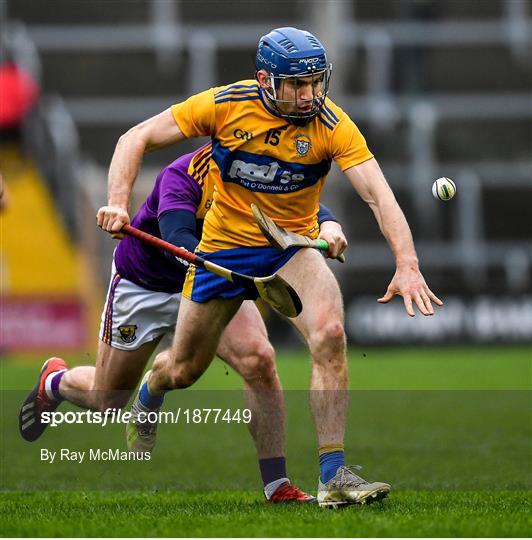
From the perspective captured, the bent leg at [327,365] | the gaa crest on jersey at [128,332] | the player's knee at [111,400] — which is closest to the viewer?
the bent leg at [327,365]

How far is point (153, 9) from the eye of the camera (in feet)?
67.9

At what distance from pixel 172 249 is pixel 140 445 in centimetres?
160

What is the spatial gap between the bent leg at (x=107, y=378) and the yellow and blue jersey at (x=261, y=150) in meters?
1.11

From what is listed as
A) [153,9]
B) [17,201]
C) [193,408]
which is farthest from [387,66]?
[193,408]

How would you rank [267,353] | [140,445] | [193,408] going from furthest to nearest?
[193,408] < [140,445] < [267,353]

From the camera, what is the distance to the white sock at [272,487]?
638 centimetres

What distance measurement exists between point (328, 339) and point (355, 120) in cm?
1333

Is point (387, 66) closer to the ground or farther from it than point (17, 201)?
farther from it

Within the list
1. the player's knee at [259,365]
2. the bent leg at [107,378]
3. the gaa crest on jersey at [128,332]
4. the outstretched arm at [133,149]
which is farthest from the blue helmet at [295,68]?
the bent leg at [107,378]

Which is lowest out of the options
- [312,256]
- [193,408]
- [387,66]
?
[193,408]

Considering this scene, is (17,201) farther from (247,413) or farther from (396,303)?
(247,413)
